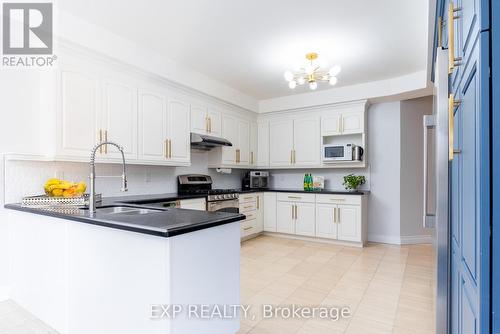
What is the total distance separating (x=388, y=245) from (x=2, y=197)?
5.17 meters

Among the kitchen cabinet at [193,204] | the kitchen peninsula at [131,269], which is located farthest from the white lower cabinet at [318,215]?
the kitchen peninsula at [131,269]

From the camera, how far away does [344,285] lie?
294 centimetres

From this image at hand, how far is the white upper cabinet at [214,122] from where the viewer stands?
4.46 m

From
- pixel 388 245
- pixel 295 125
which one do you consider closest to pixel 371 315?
pixel 388 245

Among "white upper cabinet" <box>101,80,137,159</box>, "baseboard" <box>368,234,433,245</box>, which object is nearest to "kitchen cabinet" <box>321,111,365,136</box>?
"baseboard" <box>368,234,433,245</box>

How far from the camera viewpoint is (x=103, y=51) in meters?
2.94

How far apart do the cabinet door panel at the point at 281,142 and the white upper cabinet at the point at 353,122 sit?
3.26 feet

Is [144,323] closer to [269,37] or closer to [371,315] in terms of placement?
[371,315]

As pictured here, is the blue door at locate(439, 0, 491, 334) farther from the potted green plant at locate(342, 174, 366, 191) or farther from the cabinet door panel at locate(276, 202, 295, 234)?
the cabinet door panel at locate(276, 202, 295, 234)

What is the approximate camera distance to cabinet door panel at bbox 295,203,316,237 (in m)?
4.80

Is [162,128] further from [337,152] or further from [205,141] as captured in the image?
[337,152]

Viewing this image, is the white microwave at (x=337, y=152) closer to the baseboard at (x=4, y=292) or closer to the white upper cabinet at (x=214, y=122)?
the white upper cabinet at (x=214, y=122)

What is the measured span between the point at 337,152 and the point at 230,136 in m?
1.88

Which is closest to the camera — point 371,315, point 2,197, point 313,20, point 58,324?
point 58,324
